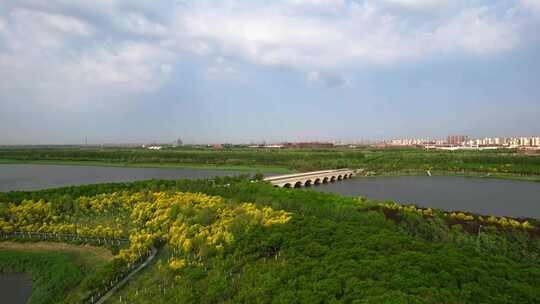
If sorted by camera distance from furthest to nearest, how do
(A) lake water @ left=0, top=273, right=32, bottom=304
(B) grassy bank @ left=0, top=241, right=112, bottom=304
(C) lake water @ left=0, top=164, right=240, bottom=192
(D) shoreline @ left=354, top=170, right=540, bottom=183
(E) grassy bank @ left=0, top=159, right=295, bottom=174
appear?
(E) grassy bank @ left=0, top=159, right=295, bottom=174, (D) shoreline @ left=354, top=170, right=540, bottom=183, (C) lake water @ left=0, top=164, right=240, bottom=192, (A) lake water @ left=0, top=273, right=32, bottom=304, (B) grassy bank @ left=0, top=241, right=112, bottom=304

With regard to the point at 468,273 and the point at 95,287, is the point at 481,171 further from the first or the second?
the point at 95,287

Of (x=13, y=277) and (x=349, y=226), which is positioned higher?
(x=349, y=226)

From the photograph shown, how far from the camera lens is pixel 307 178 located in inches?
1943

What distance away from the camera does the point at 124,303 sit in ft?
37.4

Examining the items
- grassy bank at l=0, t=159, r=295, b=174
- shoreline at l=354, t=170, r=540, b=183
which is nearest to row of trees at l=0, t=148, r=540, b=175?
shoreline at l=354, t=170, r=540, b=183

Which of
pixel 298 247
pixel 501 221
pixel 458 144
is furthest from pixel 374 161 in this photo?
pixel 458 144

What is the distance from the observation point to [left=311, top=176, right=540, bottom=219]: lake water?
30.4 meters

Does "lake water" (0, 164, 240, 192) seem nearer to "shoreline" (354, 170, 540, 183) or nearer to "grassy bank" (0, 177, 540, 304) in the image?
"grassy bank" (0, 177, 540, 304)

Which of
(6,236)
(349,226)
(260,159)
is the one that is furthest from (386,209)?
(260,159)

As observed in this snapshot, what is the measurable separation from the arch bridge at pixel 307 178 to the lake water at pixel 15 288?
27748mm

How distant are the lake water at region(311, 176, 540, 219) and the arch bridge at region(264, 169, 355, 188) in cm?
695

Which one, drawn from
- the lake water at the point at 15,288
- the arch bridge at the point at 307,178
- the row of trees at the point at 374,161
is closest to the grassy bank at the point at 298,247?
the lake water at the point at 15,288

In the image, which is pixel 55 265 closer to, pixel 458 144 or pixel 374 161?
pixel 374 161

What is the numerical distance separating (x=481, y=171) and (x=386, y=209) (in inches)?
1967
